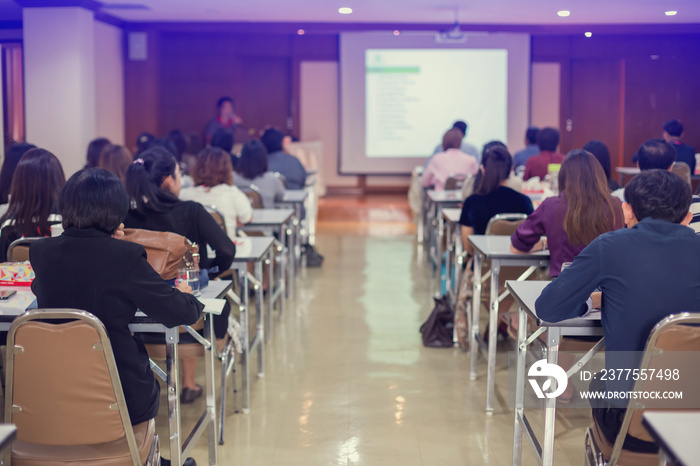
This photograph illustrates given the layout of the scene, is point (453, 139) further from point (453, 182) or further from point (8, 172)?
point (8, 172)

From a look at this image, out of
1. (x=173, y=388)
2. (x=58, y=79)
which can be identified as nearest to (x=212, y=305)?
(x=173, y=388)

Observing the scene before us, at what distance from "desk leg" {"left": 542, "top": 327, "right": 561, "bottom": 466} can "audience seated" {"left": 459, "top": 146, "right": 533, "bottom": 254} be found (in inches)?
74.6

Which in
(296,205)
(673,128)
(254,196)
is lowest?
(296,205)

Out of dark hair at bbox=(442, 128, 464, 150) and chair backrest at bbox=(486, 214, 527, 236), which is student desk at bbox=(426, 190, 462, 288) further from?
chair backrest at bbox=(486, 214, 527, 236)

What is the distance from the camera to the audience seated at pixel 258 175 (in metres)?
5.77

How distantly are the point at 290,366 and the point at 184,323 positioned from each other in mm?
2035

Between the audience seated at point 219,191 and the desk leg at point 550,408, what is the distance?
7.91 ft

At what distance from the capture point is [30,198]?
11.6 feet

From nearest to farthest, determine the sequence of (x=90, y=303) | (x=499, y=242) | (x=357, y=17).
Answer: (x=90, y=303)
(x=499, y=242)
(x=357, y=17)

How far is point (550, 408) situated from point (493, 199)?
199cm

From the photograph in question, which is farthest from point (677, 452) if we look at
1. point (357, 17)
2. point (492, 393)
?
point (357, 17)

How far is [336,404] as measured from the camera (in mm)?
3805

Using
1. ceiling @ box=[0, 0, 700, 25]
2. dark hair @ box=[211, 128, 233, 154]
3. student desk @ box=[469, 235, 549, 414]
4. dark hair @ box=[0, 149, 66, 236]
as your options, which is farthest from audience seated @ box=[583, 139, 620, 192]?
ceiling @ box=[0, 0, 700, 25]

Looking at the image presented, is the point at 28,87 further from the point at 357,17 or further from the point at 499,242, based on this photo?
the point at 499,242
